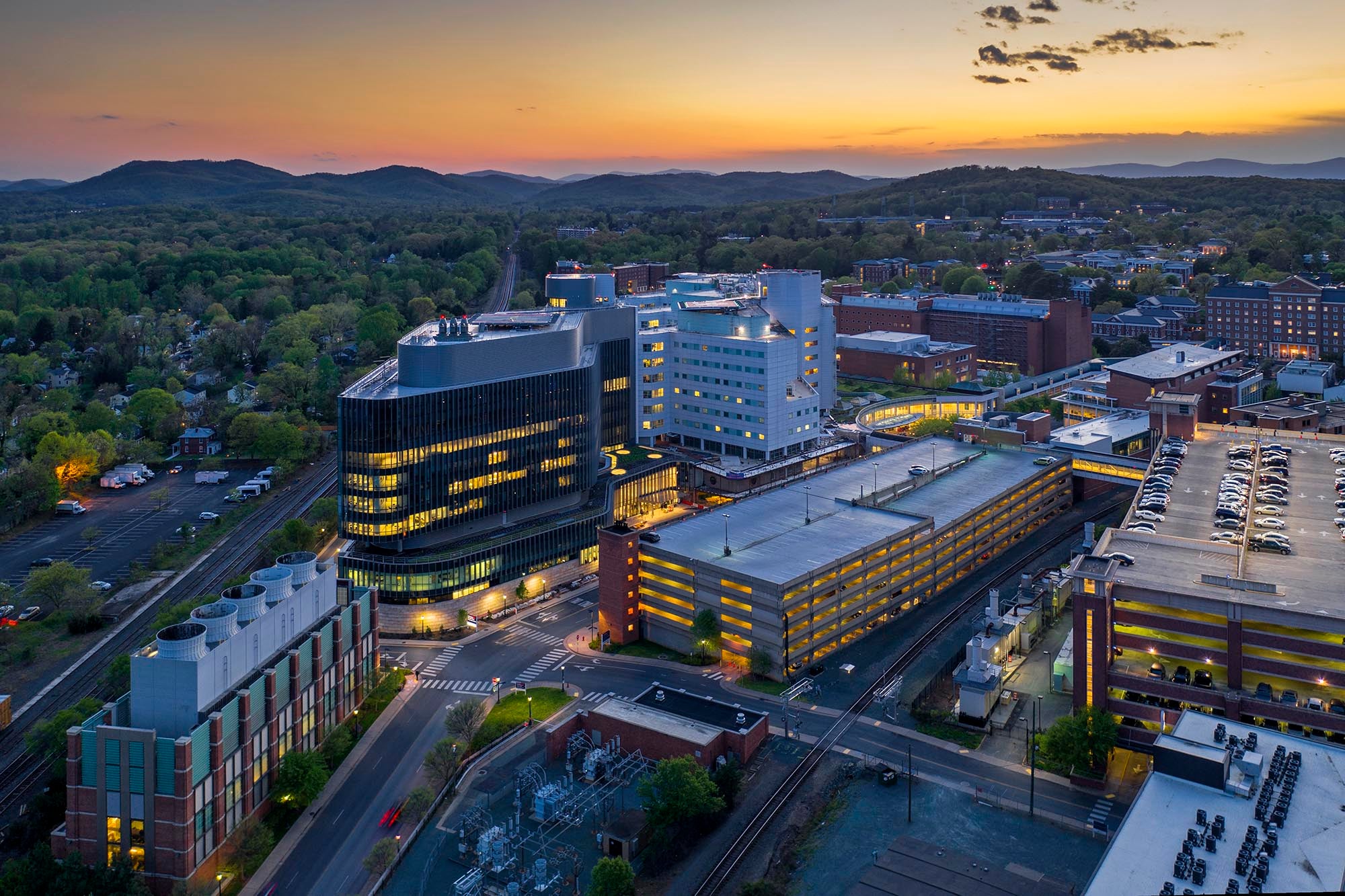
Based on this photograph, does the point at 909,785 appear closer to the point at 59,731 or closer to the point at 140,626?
the point at 59,731

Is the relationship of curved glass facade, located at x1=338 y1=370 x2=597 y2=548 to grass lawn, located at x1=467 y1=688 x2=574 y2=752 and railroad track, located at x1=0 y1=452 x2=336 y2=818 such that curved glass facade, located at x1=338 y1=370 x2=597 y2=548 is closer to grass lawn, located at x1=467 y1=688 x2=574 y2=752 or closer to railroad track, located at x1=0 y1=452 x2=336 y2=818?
railroad track, located at x1=0 y1=452 x2=336 y2=818

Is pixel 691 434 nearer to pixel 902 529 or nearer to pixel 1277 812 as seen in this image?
pixel 902 529

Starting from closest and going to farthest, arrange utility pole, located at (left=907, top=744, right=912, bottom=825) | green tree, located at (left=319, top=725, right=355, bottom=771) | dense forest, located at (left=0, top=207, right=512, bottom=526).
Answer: utility pole, located at (left=907, top=744, right=912, bottom=825)
green tree, located at (left=319, top=725, right=355, bottom=771)
dense forest, located at (left=0, top=207, right=512, bottom=526)

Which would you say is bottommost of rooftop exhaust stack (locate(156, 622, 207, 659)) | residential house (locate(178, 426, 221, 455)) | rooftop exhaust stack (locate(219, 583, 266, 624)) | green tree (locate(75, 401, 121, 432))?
rooftop exhaust stack (locate(156, 622, 207, 659))

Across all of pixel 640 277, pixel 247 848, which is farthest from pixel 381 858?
pixel 640 277

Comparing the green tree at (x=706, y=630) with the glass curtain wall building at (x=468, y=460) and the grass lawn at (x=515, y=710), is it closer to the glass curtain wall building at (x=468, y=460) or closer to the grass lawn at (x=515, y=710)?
the grass lawn at (x=515, y=710)

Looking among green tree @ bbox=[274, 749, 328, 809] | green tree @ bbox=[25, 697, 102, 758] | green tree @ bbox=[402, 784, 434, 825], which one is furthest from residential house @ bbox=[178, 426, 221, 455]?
green tree @ bbox=[402, 784, 434, 825]
